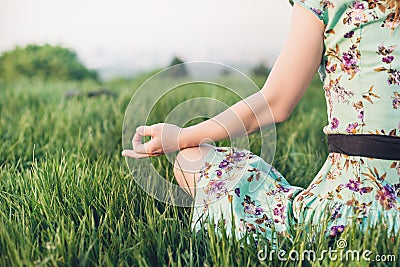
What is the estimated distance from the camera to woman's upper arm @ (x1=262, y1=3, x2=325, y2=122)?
4.27ft

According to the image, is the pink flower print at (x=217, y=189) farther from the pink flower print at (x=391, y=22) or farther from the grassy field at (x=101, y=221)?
the pink flower print at (x=391, y=22)

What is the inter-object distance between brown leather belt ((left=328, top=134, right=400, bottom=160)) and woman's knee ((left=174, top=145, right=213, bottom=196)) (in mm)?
344

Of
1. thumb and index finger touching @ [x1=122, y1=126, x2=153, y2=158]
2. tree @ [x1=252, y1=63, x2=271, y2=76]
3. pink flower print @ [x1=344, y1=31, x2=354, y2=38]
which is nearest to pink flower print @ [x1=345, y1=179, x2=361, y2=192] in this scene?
pink flower print @ [x1=344, y1=31, x2=354, y2=38]

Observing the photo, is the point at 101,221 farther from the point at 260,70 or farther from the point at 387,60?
the point at 260,70

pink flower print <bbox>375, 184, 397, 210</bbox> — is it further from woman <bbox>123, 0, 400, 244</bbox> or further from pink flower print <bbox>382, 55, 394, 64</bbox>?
pink flower print <bbox>382, 55, 394, 64</bbox>

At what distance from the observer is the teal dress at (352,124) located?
127 centimetres

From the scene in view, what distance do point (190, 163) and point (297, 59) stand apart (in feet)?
1.22

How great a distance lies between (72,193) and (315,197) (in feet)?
1.94

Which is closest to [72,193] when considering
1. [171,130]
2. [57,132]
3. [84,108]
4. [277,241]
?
[171,130]

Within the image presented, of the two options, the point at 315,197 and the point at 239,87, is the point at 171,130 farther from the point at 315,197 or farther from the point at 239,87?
the point at 315,197

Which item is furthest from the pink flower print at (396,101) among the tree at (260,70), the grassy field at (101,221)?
the tree at (260,70)

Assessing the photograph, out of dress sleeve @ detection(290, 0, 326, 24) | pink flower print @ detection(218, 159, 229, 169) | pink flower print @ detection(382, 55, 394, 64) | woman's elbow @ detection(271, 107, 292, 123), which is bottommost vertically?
pink flower print @ detection(218, 159, 229, 169)

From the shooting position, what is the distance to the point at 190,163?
4.82 ft

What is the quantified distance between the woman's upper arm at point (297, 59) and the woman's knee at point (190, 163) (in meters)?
0.22
